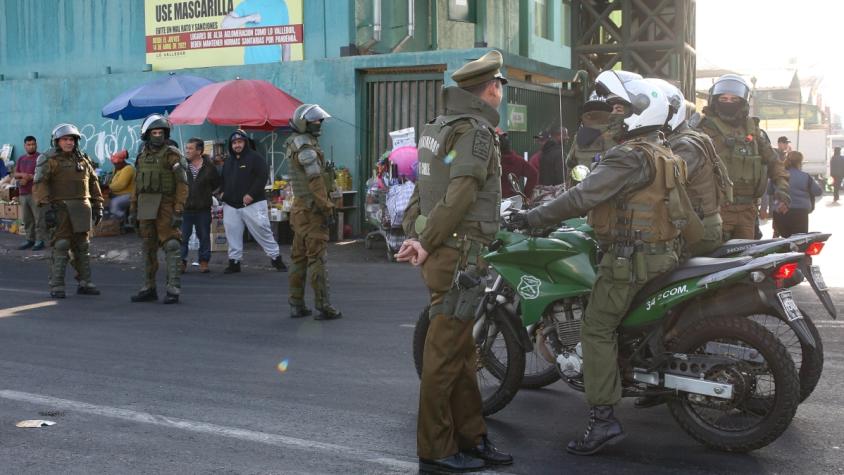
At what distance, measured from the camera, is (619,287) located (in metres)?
5.12

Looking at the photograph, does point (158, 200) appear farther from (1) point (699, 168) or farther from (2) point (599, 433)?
(2) point (599, 433)

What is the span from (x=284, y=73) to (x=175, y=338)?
975 cm

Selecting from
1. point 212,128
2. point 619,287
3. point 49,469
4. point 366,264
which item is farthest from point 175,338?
point 212,128

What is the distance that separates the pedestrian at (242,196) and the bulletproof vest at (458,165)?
28.1 feet

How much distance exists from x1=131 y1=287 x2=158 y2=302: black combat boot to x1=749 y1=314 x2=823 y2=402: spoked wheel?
689 centimetres

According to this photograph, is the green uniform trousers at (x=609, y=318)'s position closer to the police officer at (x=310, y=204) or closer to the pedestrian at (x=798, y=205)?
the police officer at (x=310, y=204)

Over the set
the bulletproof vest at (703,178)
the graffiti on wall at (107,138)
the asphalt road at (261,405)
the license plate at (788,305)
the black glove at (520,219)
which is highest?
the graffiti on wall at (107,138)

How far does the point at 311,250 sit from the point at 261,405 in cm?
325

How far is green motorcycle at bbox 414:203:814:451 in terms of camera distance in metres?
4.98

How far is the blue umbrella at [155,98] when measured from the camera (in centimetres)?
1633

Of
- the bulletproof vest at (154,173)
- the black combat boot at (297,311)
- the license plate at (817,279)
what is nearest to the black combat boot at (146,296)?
the bulletproof vest at (154,173)

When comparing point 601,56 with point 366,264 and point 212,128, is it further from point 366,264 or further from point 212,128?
point 366,264

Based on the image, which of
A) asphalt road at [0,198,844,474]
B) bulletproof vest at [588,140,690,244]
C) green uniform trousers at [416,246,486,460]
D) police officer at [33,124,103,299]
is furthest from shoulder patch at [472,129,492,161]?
police officer at [33,124,103,299]

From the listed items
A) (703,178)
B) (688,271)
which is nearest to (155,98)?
(703,178)
